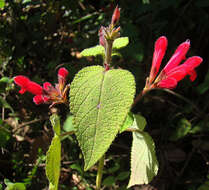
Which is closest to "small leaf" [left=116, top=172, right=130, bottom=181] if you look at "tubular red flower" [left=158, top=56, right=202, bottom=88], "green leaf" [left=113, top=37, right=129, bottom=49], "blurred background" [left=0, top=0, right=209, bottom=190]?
"blurred background" [left=0, top=0, right=209, bottom=190]

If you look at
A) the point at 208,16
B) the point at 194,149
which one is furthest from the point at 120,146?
the point at 208,16

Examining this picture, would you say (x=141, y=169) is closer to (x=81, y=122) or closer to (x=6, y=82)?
(x=81, y=122)

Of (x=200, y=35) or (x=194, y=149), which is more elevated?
(x=200, y=35)

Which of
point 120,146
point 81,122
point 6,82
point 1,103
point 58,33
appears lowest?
point 120,146

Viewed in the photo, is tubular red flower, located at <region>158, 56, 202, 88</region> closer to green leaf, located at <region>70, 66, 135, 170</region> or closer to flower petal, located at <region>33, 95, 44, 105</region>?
green leaf, located at <region>70, 66, 135, 170</region>

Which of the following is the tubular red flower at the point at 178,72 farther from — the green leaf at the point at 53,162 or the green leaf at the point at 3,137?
the green leaf at the point at 3,137

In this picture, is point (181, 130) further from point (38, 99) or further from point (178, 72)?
point (38, 99)
